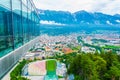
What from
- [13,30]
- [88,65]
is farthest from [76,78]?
[13,30]

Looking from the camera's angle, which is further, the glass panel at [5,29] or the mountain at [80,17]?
the mountain at [80,17]

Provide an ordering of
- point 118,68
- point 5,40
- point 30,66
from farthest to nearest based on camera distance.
Result: point 30,66, point 118,68, point 5,40

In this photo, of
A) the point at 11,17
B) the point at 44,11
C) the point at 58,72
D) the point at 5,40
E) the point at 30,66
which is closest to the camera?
the point at 5,40

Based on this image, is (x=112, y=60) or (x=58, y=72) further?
(x=58, y=72)

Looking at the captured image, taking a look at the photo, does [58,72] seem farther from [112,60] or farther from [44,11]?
[44,11]

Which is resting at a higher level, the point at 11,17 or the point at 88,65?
the point at 11,17

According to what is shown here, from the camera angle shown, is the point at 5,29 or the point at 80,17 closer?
the point at 5,29

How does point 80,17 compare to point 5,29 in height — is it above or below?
above

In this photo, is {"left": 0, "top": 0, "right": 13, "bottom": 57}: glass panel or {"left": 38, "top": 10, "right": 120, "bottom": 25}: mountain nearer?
{"left": 0, "top": 0, "right": 13, "bottom": 57}: glass panel
